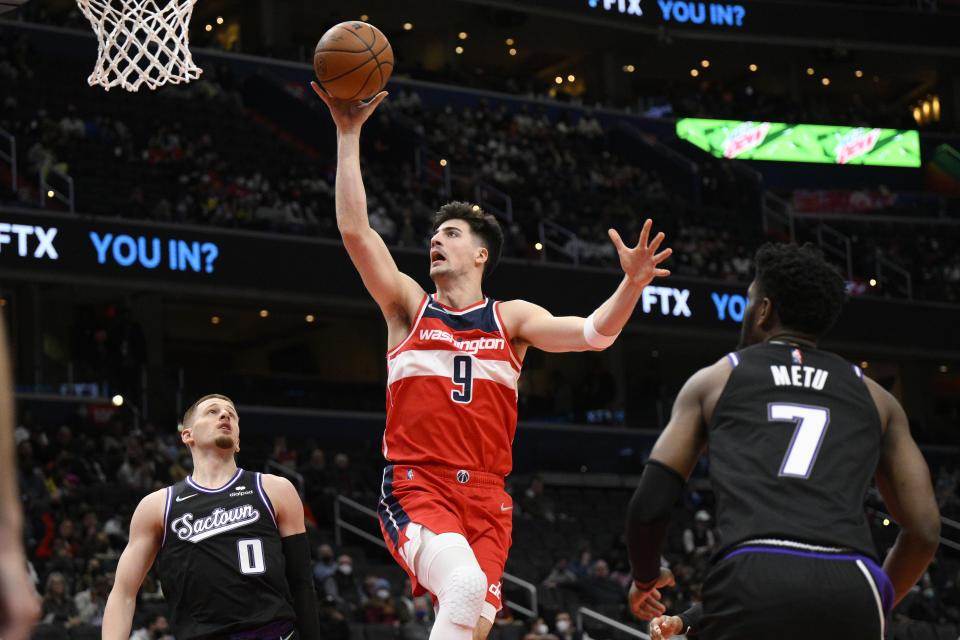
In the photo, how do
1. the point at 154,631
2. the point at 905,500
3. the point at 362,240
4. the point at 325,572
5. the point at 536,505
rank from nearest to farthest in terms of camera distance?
the point at 905,500 → the point at 362,240 → the point at 154,631 → the point at 325,572 → the point at 536,505

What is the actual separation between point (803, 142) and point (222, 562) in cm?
3632

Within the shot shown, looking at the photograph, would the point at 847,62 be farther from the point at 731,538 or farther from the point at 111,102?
the point at 731,538

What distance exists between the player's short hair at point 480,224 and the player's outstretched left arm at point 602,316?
0.37 meters

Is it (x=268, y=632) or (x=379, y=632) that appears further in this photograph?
(x=379, y=632)

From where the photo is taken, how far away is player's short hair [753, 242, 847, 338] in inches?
173

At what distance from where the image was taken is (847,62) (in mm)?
42500

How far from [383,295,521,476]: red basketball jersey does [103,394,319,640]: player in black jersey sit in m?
0.71

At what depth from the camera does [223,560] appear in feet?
21.4

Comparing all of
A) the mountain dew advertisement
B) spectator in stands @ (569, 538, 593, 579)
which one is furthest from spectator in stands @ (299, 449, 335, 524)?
the mountain dew advertisement

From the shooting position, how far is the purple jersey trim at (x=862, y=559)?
4.04 metres

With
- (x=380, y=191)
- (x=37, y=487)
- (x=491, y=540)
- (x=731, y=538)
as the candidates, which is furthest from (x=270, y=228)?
(x=731, y=538)

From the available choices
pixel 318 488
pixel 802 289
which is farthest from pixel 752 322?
pixel 318 488

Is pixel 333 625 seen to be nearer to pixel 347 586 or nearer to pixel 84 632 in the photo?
pixel 347 586

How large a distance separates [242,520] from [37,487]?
40.2 ft
